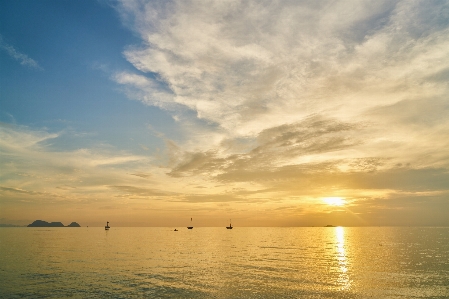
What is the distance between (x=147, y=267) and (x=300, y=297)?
3193 cm

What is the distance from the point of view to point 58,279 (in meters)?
42.3

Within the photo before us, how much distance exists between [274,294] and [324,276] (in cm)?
1665

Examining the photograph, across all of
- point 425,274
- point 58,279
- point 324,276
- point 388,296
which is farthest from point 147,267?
point 425,274

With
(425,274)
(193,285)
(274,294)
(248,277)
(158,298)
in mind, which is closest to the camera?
(158,298)

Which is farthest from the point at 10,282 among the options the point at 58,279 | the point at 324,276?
the point at 324,276

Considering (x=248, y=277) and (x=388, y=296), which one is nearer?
(x=388, y=296)

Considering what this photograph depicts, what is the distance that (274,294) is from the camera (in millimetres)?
35781

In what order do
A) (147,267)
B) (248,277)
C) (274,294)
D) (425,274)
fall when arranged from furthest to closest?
1. (147,267)
2. (425,274)
3. (248,277)
4. (274,294)

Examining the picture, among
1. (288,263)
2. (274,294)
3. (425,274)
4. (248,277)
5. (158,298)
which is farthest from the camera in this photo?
(288,263)

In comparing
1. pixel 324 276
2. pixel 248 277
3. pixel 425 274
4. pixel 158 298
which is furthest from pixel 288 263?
pixel 158 298

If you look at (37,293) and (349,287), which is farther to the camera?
(349,287)

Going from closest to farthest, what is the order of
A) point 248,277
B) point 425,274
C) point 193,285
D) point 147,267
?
point 193,285
point 248,277
point 425,274
point 147,267

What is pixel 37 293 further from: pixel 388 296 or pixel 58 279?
pixel 388 296

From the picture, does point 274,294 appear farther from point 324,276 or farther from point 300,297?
point 324,276
